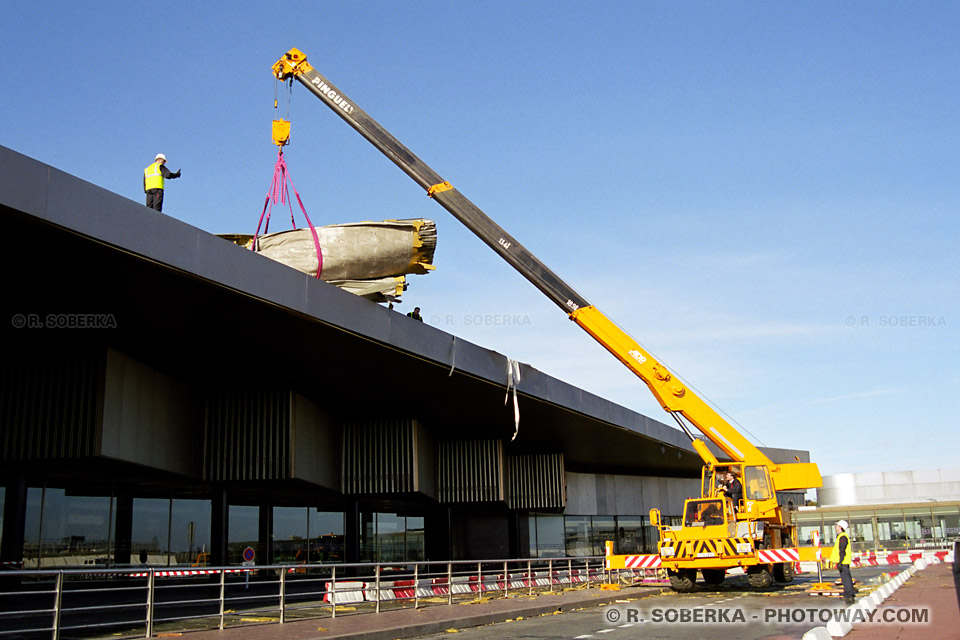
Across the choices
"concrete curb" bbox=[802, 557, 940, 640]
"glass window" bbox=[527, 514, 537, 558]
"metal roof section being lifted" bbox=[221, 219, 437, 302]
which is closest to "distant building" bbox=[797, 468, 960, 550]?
"glass window" bbox=[527, 514, 537, 558]

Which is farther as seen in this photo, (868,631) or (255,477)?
(255,477)

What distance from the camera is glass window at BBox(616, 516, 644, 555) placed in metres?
42.0

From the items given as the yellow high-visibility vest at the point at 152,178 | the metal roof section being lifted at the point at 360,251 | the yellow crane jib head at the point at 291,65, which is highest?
Answer: the yellow crane jib head at the point at 291,65

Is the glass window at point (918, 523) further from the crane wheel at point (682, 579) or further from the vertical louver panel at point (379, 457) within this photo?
the vertical louver panel at point (379, 457)

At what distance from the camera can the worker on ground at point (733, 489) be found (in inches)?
843

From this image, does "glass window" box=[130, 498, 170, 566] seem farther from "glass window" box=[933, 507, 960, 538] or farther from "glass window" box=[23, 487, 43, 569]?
"glass window" box=[933, 507, 960, 538]

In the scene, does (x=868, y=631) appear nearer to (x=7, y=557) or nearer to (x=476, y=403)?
(x=476, y=403)

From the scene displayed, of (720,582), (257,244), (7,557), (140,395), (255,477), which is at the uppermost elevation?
(257,244)

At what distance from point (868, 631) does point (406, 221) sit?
1086cm

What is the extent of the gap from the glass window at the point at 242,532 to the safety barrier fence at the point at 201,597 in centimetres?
85

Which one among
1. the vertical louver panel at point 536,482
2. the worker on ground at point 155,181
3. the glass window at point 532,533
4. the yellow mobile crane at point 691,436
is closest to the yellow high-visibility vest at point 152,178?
the worker on ground at point 155,181

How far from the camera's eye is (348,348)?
58.9 ft

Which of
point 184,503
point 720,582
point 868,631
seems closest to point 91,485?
point 184,503

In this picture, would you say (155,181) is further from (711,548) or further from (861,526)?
(861,526)
